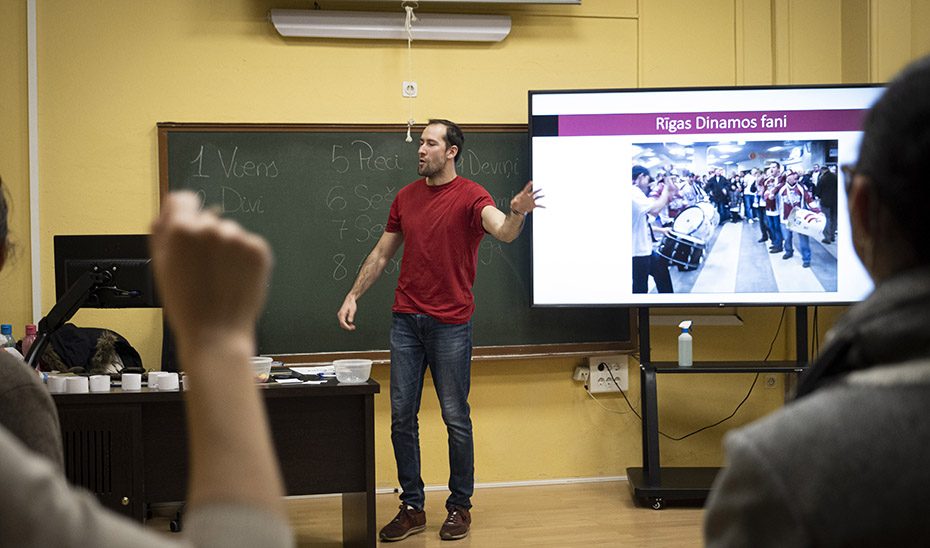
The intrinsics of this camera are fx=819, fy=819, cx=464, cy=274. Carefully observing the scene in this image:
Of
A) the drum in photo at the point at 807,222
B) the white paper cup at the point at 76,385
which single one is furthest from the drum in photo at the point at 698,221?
the white paper cup at the point at 76,385

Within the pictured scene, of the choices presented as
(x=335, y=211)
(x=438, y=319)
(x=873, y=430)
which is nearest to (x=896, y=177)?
(x=873, y=430)

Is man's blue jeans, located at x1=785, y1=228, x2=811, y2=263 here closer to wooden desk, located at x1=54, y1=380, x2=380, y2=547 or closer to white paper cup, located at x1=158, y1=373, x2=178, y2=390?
wooden desk, located at x1=54, y1=380, x2=380, y2=547

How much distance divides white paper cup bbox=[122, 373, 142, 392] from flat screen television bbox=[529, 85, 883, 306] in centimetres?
184

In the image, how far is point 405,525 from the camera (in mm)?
3291

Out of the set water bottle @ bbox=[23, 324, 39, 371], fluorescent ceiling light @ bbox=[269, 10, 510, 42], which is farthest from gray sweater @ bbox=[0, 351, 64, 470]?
fluorescent ceiling light @ bbox=[269, 10, 510, 42]

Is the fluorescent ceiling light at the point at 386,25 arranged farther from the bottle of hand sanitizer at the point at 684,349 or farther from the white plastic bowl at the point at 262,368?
the white plastic bowl at the point at 262,368

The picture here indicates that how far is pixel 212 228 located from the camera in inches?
16.9

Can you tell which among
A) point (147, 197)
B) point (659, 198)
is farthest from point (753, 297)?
point (147, 197)

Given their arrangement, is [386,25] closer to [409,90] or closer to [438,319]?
[409,90]

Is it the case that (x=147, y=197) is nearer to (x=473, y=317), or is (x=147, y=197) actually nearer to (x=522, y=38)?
(x=473, y=317)

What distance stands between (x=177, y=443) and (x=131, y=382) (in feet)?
0.82

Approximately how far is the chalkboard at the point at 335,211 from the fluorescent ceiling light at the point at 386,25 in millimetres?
446

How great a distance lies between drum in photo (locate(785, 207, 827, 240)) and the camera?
12.5 feet

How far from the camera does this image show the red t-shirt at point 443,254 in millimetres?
3365
